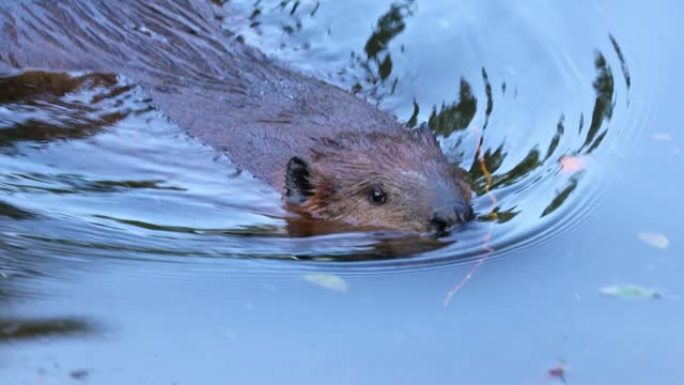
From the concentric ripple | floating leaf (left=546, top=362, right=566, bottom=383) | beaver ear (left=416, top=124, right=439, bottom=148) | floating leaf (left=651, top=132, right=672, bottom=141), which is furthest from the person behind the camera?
floating leaf (left=651, top=132, right=672, bottom=141)

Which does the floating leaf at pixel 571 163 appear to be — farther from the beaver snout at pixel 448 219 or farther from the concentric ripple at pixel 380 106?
the beaver snout at pixel 448 219

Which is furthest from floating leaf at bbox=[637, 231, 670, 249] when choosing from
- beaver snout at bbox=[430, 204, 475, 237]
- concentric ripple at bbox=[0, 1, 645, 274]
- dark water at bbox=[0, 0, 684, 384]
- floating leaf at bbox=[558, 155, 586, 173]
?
beaver snout at bbox=[430, 204, 475, 237]

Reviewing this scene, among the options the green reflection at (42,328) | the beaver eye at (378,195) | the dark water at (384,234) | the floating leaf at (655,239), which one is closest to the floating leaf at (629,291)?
the dark water at (384,234)

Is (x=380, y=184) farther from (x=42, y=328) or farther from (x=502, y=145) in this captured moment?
(x=42, y=328)

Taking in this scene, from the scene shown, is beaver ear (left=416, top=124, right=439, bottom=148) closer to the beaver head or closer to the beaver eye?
the beaver head

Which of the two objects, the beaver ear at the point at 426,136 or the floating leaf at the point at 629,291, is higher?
the beaver ear at the point at 426,136

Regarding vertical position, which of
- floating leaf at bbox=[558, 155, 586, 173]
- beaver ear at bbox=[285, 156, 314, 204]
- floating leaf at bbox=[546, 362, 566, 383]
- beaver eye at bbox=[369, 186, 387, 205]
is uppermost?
floating leaf at bbox=[558, 155, 586, 173]

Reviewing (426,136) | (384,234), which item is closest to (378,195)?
(384,234)
